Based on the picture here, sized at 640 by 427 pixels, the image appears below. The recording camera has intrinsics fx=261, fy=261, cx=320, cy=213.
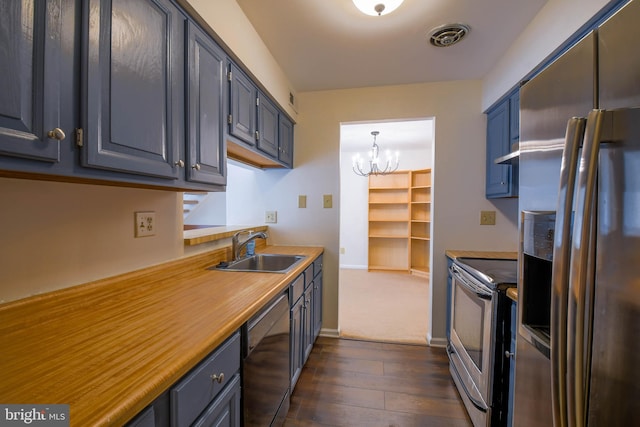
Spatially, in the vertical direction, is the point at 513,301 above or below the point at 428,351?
above

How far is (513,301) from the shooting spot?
126cm

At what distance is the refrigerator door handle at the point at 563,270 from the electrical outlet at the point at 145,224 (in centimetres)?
150

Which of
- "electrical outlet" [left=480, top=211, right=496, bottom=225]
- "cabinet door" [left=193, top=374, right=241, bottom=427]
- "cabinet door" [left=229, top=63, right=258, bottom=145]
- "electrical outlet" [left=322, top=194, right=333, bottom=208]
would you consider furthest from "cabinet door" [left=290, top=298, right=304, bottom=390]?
"electrical outlet" [left=480, top=211, right=496, bottom=225]

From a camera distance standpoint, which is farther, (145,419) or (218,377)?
(218,377)

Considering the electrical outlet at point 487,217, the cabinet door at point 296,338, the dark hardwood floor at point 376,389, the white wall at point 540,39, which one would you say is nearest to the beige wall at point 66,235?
the cabinet door at point 296,338

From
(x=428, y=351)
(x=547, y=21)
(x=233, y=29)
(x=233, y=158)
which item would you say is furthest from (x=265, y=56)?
(x=428, y=351)

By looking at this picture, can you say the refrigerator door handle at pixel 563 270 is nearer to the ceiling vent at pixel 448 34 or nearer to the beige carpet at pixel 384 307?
the ceiling vent at pixel 448 34

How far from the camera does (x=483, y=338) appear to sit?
1424 mm

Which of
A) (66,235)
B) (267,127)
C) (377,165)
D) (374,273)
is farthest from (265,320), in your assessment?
(377,165)

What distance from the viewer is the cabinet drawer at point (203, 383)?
0.65 metres

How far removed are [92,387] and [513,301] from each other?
158 cm

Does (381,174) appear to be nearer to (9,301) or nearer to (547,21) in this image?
(547,21)

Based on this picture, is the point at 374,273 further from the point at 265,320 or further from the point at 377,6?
the point at 377,6

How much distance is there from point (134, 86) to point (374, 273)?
15.5 ft
